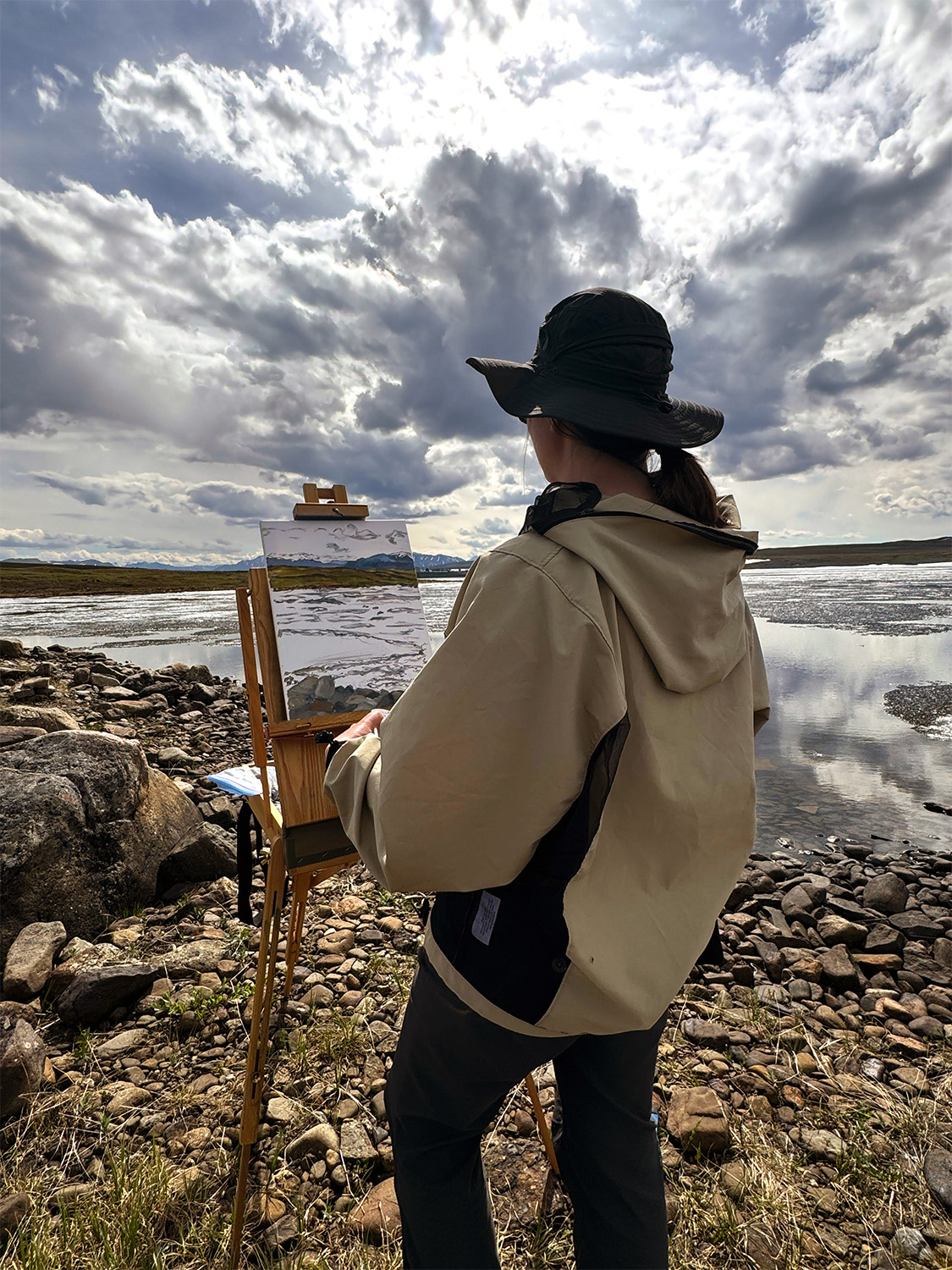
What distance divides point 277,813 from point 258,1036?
27.6 inches

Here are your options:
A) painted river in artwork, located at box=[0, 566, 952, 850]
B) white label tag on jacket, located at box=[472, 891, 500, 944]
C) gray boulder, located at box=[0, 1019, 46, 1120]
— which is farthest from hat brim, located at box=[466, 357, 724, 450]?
painted river in artwork, located at box=[0, 566, 952, 850]

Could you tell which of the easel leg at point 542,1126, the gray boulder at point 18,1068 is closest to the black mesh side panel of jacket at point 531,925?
the easel leg at point 542,1126

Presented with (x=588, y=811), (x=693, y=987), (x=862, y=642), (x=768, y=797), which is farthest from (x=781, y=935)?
(x=862, y=642)

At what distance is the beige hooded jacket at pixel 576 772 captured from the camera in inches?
38.5

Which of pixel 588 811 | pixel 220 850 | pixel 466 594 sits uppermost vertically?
pixel 466 594

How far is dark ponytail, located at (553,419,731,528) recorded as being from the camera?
1207 mm

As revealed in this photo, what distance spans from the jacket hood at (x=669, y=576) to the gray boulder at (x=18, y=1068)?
108 inches

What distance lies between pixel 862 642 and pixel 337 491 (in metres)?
12.9

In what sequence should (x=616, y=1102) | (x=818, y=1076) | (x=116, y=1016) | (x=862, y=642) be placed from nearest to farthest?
(x=616, y=1102), (x=818, y=1076), (x=116, y=1016), (x=862, y=642)

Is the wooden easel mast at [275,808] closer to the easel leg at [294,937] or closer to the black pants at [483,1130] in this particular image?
the easel leg at [294,937]

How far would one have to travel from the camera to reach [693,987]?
3107 millimetres

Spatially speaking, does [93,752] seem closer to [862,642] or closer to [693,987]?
[693,987]

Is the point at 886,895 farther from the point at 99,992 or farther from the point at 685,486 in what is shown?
the point at 99,992

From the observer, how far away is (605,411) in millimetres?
1203
